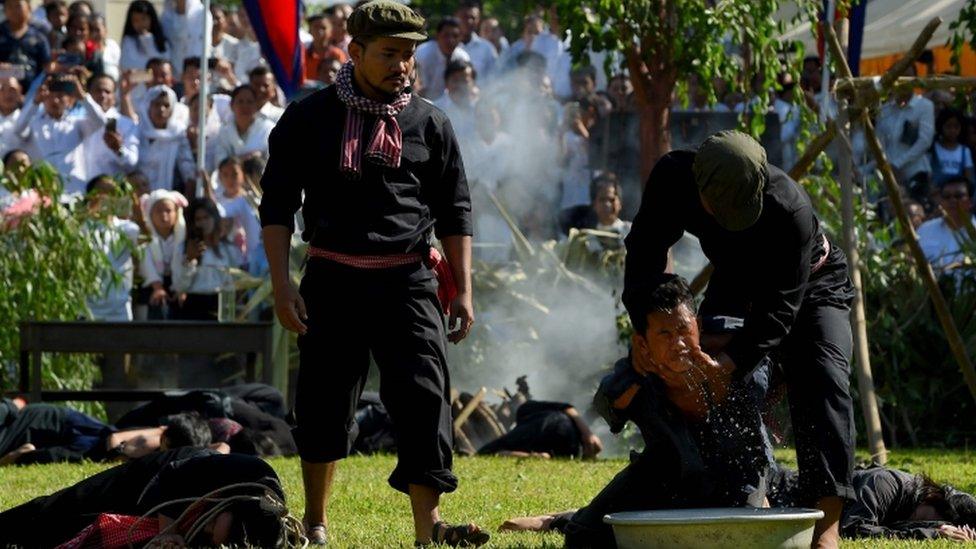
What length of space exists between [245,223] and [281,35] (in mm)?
1714

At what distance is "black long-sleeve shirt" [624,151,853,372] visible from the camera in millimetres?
5754

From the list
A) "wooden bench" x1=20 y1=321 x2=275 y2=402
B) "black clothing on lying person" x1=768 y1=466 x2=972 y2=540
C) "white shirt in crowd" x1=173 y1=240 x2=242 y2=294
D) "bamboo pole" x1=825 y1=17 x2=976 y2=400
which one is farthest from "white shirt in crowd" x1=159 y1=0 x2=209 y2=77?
"black clothing on lying person" x1=768 y1=466 x2=972 y2=540

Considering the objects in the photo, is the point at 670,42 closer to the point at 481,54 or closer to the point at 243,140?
the point at 243,140

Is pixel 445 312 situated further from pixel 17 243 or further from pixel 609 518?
pixel 17 243

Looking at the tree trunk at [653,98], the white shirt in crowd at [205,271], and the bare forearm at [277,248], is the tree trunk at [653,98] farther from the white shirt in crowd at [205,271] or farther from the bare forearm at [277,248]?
the bare forearm at [277,248]

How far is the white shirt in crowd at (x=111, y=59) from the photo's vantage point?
55.5 feet

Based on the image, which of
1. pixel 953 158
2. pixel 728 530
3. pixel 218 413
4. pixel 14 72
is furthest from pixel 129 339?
pixel 953 158

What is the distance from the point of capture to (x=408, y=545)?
637 centimetres

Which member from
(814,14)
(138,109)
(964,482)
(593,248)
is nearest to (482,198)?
(593,248)

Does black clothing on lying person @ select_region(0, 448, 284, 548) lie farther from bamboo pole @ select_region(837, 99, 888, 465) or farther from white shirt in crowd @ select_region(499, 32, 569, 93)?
white shirt in crowd @ select_region(499, 32, 569, 93)

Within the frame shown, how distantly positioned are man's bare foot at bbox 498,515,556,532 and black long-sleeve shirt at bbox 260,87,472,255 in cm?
125

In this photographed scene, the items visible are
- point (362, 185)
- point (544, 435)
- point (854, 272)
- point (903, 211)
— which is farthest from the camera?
point (544, 435)

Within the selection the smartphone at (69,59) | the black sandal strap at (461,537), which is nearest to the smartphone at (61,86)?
the smartphone at (69,59)

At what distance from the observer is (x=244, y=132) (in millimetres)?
15297
